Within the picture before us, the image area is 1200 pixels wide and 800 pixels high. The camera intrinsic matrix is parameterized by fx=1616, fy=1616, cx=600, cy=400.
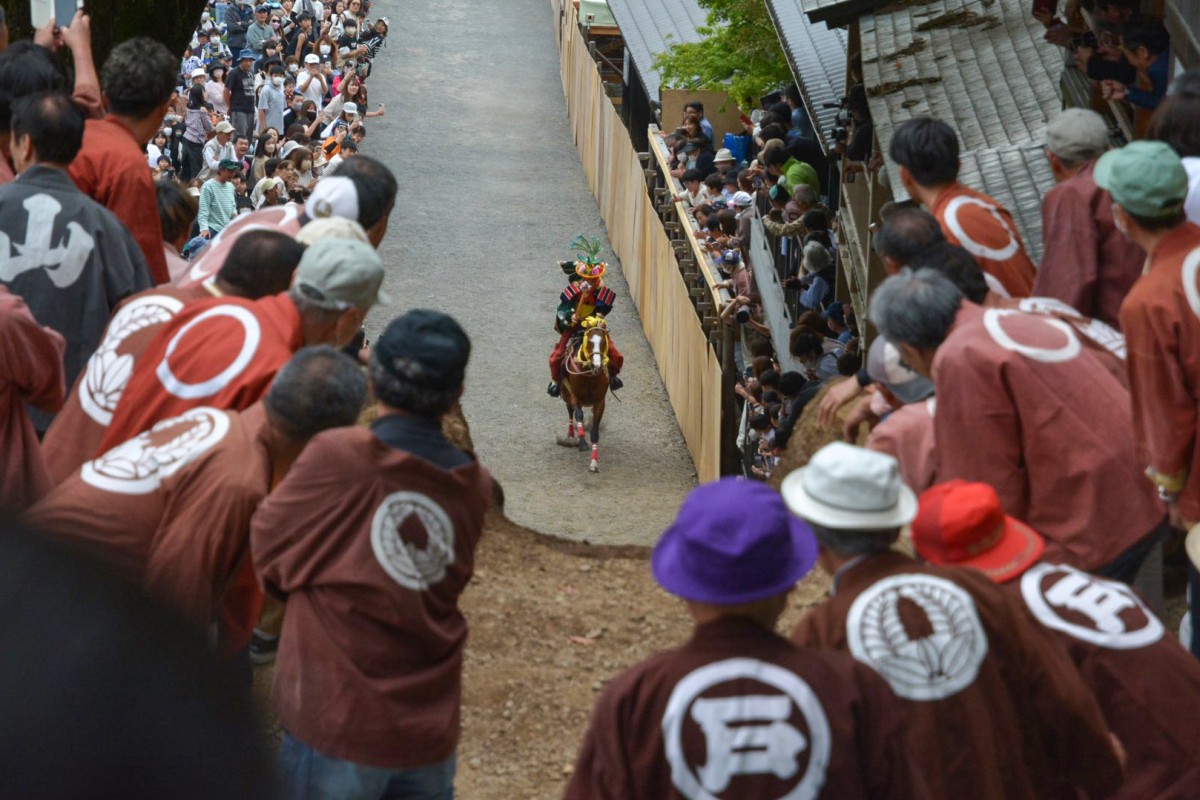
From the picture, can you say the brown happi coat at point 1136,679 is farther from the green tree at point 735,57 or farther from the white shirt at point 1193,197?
the green tree at point 735,57

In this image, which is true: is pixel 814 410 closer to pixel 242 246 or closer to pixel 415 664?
pixel 242 246

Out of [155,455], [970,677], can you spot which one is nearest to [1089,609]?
[970,677]

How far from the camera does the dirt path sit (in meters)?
18.1

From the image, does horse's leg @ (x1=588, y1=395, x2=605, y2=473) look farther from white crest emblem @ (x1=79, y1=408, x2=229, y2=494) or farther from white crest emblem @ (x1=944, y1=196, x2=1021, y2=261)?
white crest emblem @ (x1=79, y1=408, x2=229, y2=494)

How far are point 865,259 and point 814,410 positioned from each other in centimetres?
223

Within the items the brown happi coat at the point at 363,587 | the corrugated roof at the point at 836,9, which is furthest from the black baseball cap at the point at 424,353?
the corrugated roof at the point at 836,9

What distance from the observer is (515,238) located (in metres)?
27.2

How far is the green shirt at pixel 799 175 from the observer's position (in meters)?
14.3

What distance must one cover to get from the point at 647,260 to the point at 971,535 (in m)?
19.1

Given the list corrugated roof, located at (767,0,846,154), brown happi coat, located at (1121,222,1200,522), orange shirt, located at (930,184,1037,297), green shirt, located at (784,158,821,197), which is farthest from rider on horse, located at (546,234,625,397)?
brown happi coat, located at (1121,222,1200,522)

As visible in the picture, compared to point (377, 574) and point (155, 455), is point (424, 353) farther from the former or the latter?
point (155, 455)

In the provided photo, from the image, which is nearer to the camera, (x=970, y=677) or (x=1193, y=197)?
(x=970, y=677)

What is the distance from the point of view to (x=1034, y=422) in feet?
15.0

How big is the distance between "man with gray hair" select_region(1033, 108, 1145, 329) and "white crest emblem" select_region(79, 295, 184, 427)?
3.02 meters
